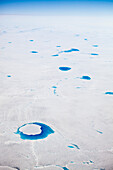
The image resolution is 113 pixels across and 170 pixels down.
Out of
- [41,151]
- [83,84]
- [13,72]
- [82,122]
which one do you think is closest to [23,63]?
[13,72]

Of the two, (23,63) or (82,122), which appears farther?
(23,63)

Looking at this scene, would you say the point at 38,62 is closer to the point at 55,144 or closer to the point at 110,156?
the point at 55,144

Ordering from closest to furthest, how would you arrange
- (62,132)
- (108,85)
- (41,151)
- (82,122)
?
1. (41,151)
2. (62,132)
3. (82,122)
4. (108,85)

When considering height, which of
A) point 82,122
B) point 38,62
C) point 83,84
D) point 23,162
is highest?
point 38,62

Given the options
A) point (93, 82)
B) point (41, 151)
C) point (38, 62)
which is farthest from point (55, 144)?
point (38, 62)

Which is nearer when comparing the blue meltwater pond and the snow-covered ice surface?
the snow-covered ice surface

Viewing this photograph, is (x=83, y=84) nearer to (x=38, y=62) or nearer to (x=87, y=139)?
(x=87, y=139)

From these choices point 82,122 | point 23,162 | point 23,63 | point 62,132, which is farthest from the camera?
point 23,63

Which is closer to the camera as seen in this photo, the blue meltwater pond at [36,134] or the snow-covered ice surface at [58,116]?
the snow-covered ice surface at [58,116]

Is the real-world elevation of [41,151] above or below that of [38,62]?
below

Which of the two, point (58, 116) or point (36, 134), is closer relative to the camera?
point (36, 134)
